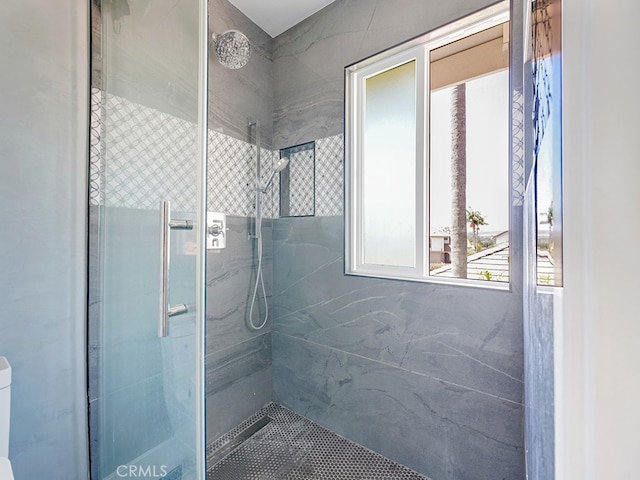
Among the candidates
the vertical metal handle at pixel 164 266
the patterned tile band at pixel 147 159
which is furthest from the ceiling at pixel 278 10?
the vertical metal handle at pixel 164 266

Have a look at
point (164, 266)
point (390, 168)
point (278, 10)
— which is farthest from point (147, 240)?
point (278, 10)

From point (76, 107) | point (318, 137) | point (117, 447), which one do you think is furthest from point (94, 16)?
point (117, 447)

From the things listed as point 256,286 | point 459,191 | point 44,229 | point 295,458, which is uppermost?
point 459,191

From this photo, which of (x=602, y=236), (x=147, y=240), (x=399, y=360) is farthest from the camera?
(x=399, y=360)

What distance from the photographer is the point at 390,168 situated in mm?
1780

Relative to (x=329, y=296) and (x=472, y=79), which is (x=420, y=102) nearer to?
(x=472, y=79)

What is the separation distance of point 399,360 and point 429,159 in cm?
112

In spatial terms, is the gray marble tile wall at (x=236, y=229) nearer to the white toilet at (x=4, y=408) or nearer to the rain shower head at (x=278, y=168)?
the rain shower head at (x=278, y=168)

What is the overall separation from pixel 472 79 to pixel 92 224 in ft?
7.22

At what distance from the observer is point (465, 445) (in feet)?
4.55

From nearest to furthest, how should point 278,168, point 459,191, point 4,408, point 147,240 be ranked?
1. point 4,408
2. point 147,240
3. point 459,191
4. point 278,168

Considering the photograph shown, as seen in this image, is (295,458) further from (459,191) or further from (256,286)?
(459,191)

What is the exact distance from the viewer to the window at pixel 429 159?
1569mm

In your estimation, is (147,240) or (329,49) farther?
(329,49)
